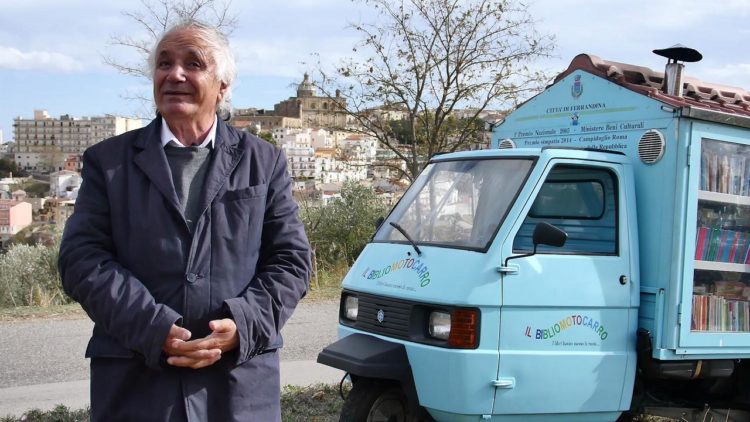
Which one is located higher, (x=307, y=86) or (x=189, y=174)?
(x=307, y=86)

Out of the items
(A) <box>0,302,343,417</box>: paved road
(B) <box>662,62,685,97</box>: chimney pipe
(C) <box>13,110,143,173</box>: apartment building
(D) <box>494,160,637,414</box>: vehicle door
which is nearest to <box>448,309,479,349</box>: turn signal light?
(D) <box>494,160,637,414</box>: vehicle door

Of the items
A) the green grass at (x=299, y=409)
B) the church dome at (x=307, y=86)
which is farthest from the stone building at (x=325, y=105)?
Result: the green grass at (x=299, y=409)

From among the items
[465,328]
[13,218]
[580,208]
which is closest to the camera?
[465,328]

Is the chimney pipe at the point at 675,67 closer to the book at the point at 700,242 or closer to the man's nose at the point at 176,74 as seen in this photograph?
the book at the point at 700,242

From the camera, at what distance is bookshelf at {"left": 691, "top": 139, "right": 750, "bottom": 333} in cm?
538

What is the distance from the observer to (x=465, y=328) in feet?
15.2

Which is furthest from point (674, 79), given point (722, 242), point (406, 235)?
point (406, 235)

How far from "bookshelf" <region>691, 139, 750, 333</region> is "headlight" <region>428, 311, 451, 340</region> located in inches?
70.6

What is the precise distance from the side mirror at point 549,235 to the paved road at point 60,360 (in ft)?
10.5

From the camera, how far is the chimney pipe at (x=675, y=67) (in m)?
5.96

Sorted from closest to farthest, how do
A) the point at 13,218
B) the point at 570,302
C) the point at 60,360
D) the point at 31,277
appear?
the point at 570,302
the point at 60,360
the point at 31,277
the point at 13,218

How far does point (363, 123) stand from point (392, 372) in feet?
33.3

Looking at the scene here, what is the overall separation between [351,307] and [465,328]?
1098 mm

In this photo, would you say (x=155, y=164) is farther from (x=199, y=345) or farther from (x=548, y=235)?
(x=548, y=235)
